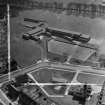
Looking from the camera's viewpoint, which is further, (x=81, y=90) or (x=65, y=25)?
(x=65, y=25)

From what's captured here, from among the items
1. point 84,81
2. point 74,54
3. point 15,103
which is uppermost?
point 74,54

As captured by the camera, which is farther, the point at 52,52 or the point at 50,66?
the point at 52,52

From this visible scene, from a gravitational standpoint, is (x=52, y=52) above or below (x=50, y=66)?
above

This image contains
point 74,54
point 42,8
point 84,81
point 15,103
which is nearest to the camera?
point 15,103

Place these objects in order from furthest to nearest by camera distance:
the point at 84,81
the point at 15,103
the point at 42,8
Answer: the point at 42,8 → the point at 84,81 → the point at 15,103

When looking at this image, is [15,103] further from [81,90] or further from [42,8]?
[42,8]

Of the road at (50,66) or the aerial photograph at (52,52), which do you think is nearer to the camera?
the aerial photograph at (52,52)

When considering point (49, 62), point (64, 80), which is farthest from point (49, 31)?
point (64, 80)

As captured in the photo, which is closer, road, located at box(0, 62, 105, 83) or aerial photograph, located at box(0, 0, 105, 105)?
aerial photograph, located at box(0, 0, 105, 105)
